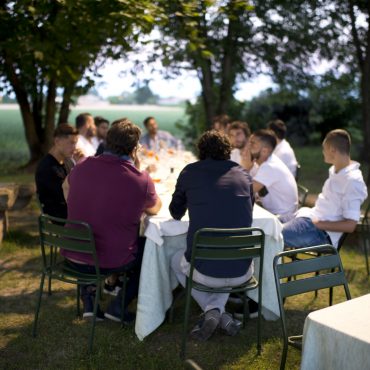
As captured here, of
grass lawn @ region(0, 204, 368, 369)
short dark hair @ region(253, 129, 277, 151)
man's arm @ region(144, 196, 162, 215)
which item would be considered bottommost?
grass lawn @ region(0, 204, 368, 369)

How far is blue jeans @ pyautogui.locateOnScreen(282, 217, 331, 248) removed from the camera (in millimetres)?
4762

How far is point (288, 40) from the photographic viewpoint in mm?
13352

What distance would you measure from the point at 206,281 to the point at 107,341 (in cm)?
83

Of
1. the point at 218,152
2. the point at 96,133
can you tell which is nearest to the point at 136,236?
Answer: the point at 218,152

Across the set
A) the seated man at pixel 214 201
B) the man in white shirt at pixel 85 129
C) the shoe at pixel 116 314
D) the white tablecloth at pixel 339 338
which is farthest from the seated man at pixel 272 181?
the white tablecloth at pixel 339 338

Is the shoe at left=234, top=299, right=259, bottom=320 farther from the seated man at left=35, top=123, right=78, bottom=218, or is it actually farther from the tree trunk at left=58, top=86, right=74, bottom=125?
the tree trunk at left=58, top=86, right=74, bottom=125

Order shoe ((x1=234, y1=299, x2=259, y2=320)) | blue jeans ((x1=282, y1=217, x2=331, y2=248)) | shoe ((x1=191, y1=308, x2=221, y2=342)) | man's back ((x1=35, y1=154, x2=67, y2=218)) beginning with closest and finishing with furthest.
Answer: shoe ((x1=191, y1=308, x2=221, y2=342)), shoe ((x1=234, y1=299, x2=259, y2=320)), blue jeans ((x1=282, y1=217, x2=331, y2=248)), man's back ((x1=35, y1=154, x2=67, y2=218))

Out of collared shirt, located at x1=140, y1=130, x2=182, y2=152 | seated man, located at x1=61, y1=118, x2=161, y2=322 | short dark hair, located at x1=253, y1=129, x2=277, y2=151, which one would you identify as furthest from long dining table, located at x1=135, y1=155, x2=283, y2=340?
collared shirt, located at x1=140, y1=130, x2=182, y2=152

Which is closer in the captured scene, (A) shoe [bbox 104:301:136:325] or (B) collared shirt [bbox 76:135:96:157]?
(A) shoe [bbox 104:301:136:325]

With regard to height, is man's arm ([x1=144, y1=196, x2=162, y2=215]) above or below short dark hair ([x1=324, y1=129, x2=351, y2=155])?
below

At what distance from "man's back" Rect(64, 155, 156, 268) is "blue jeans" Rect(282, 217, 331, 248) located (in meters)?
1.45

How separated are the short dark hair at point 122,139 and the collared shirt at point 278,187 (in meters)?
1.42

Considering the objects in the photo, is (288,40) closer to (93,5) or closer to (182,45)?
(182,45)

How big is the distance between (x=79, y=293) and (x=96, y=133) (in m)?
4.38
